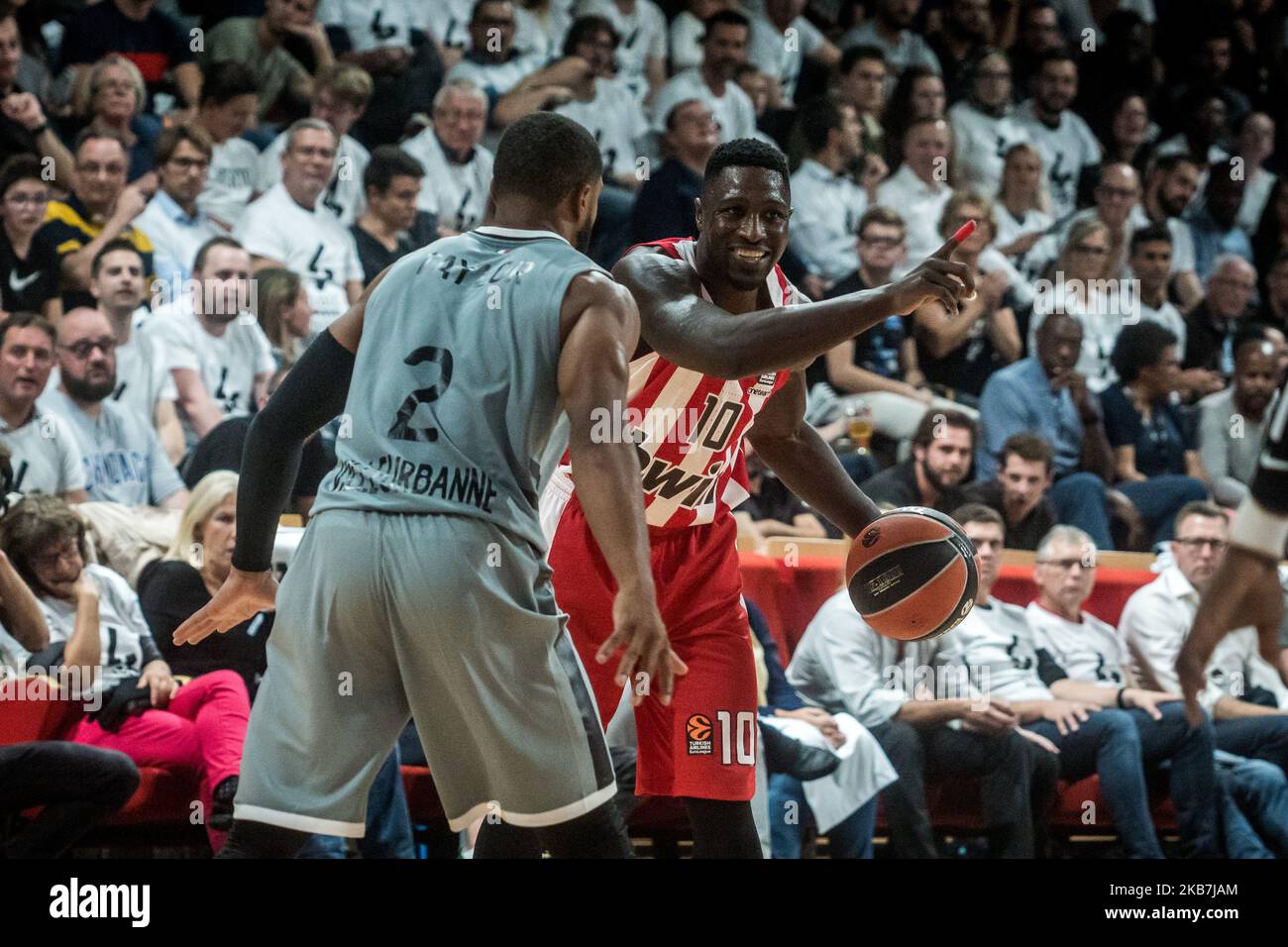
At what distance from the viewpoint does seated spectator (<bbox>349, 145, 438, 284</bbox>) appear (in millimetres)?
6633

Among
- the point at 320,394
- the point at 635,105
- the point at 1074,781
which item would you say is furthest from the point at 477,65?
the point at 320,394

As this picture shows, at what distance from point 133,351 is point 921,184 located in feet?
12.6

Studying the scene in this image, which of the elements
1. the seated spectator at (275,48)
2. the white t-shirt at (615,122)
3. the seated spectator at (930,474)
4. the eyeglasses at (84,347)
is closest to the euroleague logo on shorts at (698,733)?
the seated spectator at (930,474)

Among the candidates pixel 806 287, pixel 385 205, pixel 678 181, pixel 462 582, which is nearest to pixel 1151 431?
pixel 806 287

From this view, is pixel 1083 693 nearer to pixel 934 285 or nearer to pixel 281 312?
pixel 934 285

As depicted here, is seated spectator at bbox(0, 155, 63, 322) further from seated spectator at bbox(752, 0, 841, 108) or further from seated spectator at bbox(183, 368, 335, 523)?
seated spectator at bbox(752, 0, 841, 108)

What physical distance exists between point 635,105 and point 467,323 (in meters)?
5.14

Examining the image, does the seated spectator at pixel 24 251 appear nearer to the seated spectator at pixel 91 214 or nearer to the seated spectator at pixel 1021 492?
the seated spectator at pixel 91 214

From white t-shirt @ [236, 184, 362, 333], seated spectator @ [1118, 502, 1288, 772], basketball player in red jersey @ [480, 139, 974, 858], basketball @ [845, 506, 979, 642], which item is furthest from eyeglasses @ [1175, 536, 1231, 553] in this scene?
white t-shirt @ [236, 184, 362, 333]

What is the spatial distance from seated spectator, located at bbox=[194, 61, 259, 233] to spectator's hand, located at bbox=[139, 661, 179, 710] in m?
2.43

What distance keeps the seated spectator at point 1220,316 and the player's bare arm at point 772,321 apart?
549 cm

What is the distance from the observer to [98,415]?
5.72 metres

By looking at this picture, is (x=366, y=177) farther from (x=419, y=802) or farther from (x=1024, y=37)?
(x=1024, y=37)

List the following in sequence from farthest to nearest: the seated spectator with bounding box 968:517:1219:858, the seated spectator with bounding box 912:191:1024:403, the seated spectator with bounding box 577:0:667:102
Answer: the seated spectator with bounding box 577:0:667:102 → the seated spectator with bounding box 912:191:1024:403 → the seated spectator with bounding box 968:517:1219:858
